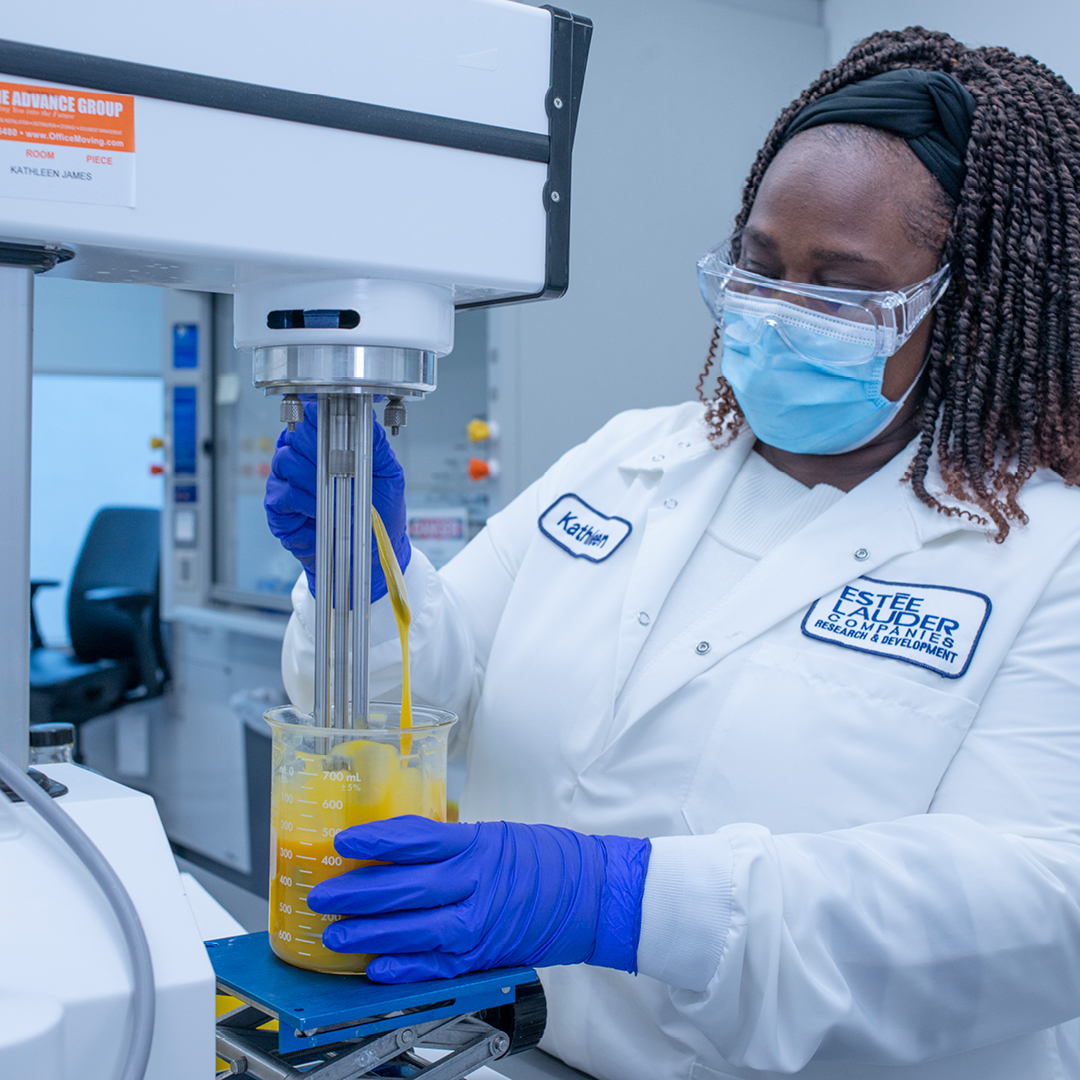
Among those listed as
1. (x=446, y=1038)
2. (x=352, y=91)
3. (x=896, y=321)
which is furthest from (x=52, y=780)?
(x=896, y=321)

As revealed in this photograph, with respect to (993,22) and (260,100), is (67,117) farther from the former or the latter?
(993,22)

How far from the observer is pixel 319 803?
65 cm

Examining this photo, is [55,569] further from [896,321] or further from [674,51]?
[896,321]

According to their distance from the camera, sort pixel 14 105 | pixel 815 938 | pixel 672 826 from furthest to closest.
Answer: pixel 672 826 → pixel 815 938 → pixel 14 105

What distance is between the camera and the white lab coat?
762mm

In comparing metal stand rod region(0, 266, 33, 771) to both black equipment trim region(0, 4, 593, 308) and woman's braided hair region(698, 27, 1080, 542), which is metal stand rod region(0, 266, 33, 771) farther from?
woman's braided hair region(698, 27, 1080, 542)

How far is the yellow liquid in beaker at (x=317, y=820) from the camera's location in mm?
646

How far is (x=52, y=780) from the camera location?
0.65m

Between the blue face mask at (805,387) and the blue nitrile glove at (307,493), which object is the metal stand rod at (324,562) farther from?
the blue face mask at (805,387)

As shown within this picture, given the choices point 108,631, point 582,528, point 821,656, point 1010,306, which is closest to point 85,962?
point 821,656

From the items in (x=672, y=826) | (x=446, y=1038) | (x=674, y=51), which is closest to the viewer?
(x=446, y=1038)

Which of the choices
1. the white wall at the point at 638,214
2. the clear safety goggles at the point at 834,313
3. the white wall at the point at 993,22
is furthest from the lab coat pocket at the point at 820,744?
the white wall at the point at 993,22

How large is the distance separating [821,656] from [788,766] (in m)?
0.11

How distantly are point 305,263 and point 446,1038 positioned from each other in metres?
0.47
